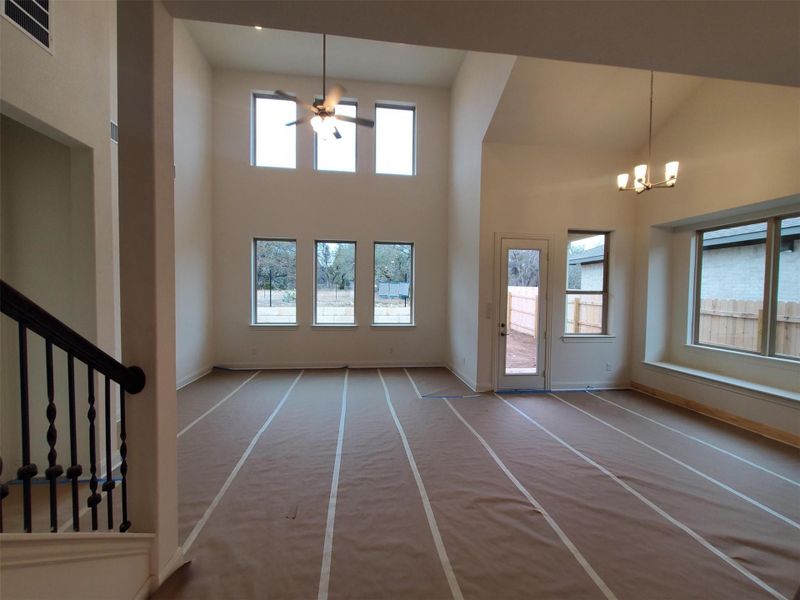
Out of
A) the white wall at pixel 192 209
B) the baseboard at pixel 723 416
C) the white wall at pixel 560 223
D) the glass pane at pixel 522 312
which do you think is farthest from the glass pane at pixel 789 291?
the white wall at pixel 192 209

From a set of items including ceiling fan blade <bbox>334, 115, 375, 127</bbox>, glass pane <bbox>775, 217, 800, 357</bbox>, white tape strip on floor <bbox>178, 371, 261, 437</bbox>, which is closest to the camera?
white tape strip on floor <bbox>178, 371, 261, 437</bbox>

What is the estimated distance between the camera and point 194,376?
16.9 ft

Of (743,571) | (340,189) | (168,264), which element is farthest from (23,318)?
(340,189)

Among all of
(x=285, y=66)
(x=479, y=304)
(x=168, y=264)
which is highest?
(x=285, y=66)

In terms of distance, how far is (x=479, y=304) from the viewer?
4703 mm

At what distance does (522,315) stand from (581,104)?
2.95 metres

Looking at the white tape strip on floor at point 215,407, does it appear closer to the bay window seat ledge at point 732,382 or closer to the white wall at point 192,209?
the white wall at point 192,209

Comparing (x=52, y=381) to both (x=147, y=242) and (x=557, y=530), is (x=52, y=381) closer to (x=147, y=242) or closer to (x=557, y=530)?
(x=147, y=242)

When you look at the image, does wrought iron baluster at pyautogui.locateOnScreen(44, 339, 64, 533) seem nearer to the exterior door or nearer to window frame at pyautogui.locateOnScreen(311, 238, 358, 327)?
the exterior door

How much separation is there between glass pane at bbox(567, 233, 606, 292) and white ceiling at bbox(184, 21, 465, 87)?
3708 mm

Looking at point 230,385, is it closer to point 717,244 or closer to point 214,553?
point 214,553

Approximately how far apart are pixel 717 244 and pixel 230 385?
283 inches

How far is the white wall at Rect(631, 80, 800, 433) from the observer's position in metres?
3.33

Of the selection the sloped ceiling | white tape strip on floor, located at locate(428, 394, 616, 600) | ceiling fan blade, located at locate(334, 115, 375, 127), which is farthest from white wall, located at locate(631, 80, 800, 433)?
ceiling fan blade, located at locate(334, 115, 375, 127)
